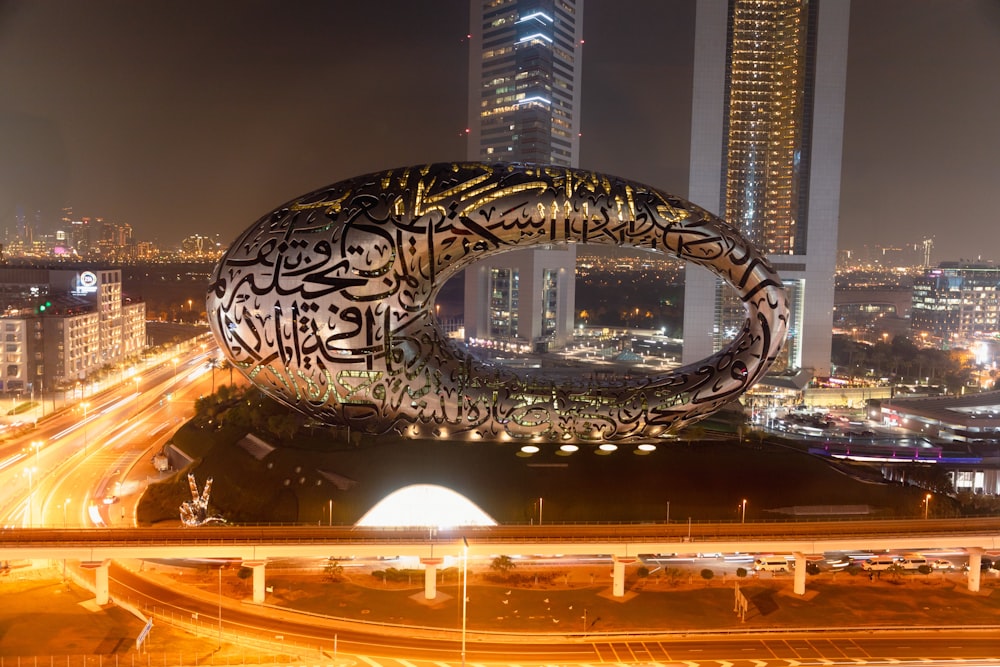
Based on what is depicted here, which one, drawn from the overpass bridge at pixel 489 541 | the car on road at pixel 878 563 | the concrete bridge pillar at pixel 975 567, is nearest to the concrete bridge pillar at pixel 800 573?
the overpass bridge at pixel 489 541

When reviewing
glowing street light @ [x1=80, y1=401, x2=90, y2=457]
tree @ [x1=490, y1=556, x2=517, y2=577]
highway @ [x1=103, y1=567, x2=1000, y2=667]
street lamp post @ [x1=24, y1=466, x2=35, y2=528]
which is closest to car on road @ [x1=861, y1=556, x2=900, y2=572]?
highway @ [x1=103, y1=567, x2=1000, y2=667]

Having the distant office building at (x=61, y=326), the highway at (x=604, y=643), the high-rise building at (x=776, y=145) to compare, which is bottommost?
the highway at (x=604, y=643)

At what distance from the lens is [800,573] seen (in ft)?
78.2

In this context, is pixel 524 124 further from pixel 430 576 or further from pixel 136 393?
pixel 430 576

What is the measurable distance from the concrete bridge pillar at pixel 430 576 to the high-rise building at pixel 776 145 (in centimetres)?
4199

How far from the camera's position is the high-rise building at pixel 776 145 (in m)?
59.4

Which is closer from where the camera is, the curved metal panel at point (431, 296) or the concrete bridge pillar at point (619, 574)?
the curved metal panel at point (431, 296)

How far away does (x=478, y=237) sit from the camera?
23.1 m

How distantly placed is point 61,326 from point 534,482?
44400mm

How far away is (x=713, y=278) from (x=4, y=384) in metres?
51.9

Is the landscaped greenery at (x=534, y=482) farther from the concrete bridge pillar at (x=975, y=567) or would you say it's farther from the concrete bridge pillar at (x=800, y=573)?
the concrete bridge pillar at (x=975, y=567)

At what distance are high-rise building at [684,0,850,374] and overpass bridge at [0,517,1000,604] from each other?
120 ft

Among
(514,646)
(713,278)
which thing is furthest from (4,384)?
(713,278)

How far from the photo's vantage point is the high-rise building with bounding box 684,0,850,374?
2340 inches
